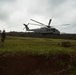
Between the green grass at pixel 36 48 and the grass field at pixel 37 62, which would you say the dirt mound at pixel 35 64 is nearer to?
the grass field at pixel 37 62

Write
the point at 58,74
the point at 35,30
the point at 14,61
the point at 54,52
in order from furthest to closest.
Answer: the point at 35,30
the point at 54,52
the point at 14,61
the point at 58,74

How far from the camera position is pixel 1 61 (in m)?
32.0

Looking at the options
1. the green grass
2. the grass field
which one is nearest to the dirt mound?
the grass field

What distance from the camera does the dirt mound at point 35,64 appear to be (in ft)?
101

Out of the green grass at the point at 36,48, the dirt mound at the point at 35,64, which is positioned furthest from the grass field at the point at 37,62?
the green grass at the point at 36,48

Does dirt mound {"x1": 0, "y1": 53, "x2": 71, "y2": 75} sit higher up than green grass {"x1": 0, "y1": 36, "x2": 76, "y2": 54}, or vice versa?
green grass {"x1": 0, "y1": 36, "x2": 76, "y2": 54}

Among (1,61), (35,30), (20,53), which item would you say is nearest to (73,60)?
(20,53)

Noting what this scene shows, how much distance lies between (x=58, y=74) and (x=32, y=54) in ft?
17.4

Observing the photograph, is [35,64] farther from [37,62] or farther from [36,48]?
[36,48]

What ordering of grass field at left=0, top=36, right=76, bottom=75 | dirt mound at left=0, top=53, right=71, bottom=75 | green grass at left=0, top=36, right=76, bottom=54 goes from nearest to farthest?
dirt mound at left=0, top=53, right=71, bottom=75 < grass field at left=0, top=36, right=76, bottom=75 < green grass at left=0, top=36, right=76, bottom=54

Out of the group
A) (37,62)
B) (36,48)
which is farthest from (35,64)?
(36,48)

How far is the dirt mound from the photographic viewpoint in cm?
3072

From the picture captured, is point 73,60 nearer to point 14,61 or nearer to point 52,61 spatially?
point 52,61

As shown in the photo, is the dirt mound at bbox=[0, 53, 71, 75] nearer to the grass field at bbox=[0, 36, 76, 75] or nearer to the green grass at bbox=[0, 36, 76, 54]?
the grass field at bbox=[0, 36, 76, 75]
